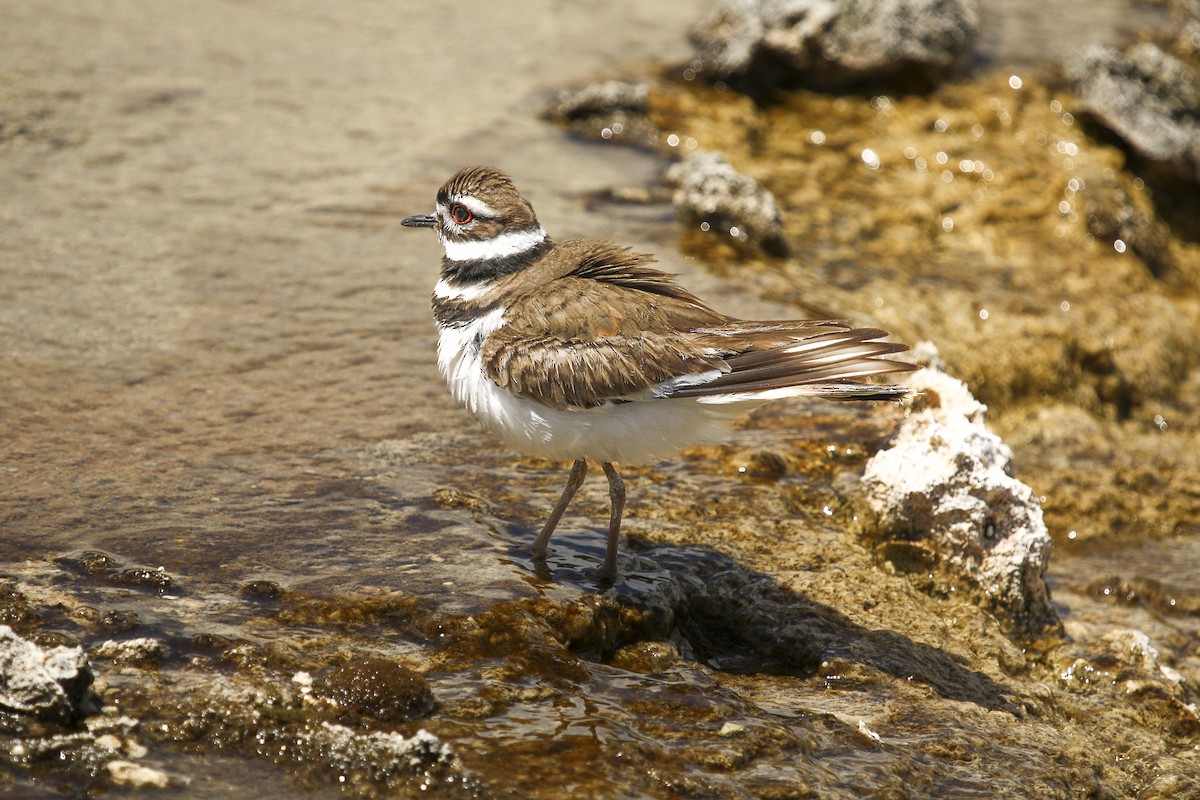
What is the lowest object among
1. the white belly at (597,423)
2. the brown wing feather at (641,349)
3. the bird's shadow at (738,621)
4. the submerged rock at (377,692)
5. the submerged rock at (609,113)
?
the bird's shadow at (738,621)

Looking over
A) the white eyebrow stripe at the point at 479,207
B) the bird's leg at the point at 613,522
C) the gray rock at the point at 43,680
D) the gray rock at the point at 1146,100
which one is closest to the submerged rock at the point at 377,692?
the gray rock at the point at 43,680

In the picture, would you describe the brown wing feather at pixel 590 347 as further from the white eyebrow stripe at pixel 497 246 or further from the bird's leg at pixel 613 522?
the white eyebrow stripe at pixel 497 246

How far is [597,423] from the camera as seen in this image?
607 cm

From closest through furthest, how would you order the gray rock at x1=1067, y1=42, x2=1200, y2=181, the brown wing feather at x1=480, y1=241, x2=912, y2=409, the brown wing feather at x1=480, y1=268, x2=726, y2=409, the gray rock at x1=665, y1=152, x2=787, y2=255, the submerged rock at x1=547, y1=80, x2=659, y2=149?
the brown wing feather at x1=480, y1=241, x2=912, y2=409 < the brown wing feather at x1=480, y1=268, x2=726, y2=409 < the gray rock at x1=665, y1=152, x2=787, y2=255 < the submerged rock at x1=547, y1=80, x2=659, y2=149 < the gray rock at x1=1067, y1=42, x2=1200, y2=181

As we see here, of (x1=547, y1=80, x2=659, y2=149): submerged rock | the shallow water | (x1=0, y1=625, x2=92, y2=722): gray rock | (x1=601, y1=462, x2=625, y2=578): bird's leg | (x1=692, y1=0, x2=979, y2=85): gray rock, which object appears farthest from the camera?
(x1=692, y1=0, x2=979, y2=85): gray rock

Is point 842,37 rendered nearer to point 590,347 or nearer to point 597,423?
point 590,347

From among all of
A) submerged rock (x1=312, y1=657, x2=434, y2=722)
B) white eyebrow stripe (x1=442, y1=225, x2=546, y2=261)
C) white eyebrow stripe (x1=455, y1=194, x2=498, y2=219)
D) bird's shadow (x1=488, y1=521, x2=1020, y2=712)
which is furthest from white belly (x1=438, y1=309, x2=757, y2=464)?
submerged rock (x1=312, y1=657, x2=434, y2=722)

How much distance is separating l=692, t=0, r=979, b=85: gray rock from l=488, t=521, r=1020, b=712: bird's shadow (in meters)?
7.53

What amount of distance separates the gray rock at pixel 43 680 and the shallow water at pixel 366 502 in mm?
246

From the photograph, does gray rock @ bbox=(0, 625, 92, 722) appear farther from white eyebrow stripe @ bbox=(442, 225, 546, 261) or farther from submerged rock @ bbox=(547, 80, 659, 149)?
submerged rock @ bbox=(547, 80, 659, 149)

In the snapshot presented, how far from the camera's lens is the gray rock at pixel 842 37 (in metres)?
12.5

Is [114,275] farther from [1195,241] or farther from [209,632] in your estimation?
[1195,241]

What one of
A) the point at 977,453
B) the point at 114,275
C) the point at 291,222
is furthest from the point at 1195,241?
the point at 114,275

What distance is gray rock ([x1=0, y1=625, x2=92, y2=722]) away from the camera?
449 cm
